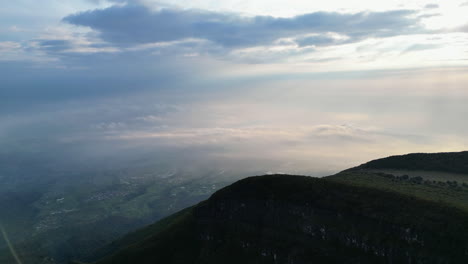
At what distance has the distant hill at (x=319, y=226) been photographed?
178 feet

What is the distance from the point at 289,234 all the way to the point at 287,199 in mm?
7674

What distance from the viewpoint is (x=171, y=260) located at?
76500mm

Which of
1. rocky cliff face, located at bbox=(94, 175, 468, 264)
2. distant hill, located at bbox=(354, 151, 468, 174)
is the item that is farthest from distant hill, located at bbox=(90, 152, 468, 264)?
distant hill, located at bbox=(354, 151, 468, 174)

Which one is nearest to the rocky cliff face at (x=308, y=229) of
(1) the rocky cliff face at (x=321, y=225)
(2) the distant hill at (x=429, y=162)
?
(1) the rocky cliff face at (x=321, y=225)

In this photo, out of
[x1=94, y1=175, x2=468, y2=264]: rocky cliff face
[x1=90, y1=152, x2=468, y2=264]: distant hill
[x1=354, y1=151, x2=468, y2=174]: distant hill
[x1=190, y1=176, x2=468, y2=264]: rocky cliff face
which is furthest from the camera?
[x1=354, y1=151, x2=468, y2=174]: distant hill

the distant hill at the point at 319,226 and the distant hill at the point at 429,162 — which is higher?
the distant hill at the point at 429,162

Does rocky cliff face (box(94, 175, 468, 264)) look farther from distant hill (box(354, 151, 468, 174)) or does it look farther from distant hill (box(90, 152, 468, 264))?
distant hill (box(354, 151, 468, 174))

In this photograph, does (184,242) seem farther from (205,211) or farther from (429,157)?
(429,157)

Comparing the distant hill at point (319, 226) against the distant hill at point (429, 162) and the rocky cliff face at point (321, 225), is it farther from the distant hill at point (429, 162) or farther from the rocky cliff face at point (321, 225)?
the distant hill at point (429, 162)

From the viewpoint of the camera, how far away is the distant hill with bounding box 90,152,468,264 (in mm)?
54125

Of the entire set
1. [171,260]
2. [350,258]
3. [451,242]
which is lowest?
[171,260]

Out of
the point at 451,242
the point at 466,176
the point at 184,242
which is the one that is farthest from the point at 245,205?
the point at 466,176

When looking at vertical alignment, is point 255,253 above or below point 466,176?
below

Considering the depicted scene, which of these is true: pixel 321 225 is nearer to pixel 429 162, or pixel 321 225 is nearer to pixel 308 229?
pixel 308 229
